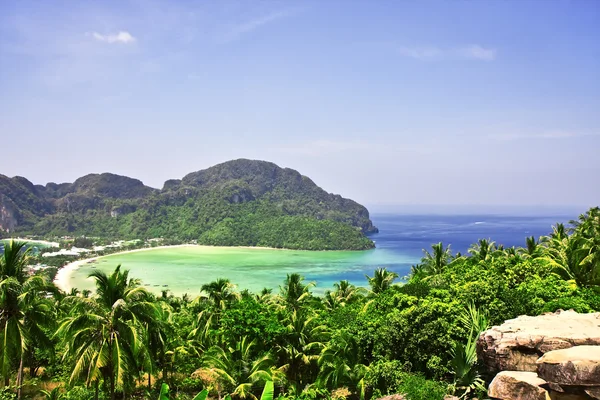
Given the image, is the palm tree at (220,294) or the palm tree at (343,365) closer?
the palm tree at (343,365)

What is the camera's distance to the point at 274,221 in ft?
606

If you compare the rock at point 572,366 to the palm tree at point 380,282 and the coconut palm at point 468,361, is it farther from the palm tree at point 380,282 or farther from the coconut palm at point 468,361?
the palm tree at point 380,282

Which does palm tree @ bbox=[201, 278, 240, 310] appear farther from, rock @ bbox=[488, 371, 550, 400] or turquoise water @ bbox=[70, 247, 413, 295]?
turquoise water @ bbox=[70, 247, 413, 295]

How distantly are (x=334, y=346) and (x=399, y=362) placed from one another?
420 cm

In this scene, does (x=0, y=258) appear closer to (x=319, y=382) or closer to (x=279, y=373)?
(x=279, y=373)

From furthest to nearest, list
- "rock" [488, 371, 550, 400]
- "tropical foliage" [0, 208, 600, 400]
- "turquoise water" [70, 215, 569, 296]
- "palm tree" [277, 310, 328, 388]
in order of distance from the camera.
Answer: "turquoise water" [70, 215, 569, 296] < "palm tree" [277, 310, 328, 388] < "tropical foliage" [0, 208, 600, 400] < "rock" [488, 371, 550, 400]

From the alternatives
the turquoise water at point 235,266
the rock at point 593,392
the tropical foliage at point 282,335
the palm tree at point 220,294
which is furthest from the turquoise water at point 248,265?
the rock at point 593,392

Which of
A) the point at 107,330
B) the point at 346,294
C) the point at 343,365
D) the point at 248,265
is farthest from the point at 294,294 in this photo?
the point at 248,265

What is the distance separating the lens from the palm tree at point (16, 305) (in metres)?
14.6

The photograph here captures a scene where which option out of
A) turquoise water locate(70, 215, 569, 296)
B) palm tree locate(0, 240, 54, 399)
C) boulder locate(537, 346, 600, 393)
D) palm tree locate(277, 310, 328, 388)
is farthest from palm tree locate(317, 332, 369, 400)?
turquoise water locate(70, 215, 569, 296)

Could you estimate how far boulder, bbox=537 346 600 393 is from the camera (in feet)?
31.6

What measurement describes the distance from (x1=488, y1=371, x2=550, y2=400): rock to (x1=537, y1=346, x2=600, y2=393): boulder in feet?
1.06

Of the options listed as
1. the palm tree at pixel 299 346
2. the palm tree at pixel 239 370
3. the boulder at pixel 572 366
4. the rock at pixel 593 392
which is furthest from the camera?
the palm tree at pixel 299 346

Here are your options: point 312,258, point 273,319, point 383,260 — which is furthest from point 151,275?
point 273,319
